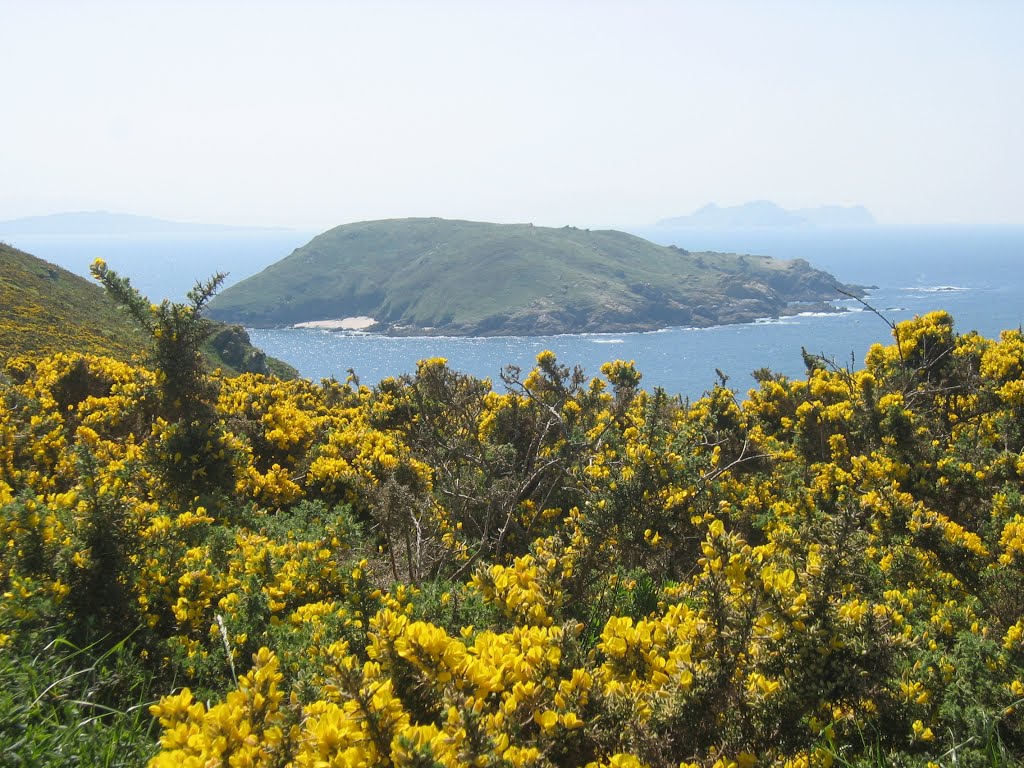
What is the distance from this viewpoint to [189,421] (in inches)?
303

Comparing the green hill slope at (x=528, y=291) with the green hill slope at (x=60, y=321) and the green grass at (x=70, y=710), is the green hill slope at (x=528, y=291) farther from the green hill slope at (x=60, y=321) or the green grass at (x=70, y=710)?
the green grass at (x=70, y=710)

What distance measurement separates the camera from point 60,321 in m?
32.2

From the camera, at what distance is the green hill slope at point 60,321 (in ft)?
87.7

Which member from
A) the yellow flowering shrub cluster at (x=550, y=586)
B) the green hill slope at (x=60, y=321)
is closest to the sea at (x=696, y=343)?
the green hill slope at (x=60, y=321)

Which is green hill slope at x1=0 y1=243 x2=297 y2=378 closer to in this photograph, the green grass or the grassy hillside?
the grassy hillside

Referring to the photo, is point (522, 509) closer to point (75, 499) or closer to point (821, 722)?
point (75, 499)

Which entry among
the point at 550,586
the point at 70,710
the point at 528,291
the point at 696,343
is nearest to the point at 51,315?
the point at 70,710

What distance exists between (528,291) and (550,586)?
15967cm

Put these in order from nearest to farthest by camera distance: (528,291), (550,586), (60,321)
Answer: (550,586) → (60,321) → (528,291)

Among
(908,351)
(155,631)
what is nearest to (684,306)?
(908,351)

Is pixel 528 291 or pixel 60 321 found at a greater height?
pixel 528 291

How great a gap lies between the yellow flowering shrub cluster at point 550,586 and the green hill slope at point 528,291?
13240 centimetres

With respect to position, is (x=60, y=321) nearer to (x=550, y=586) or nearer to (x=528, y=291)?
(x=550, y=586)

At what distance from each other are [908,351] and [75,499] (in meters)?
11.8
